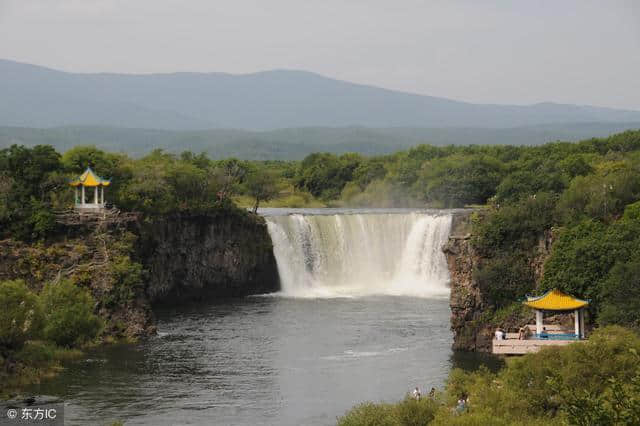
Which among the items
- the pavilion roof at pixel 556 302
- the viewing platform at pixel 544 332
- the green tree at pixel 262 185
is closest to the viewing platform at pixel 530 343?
the viewing platform at pixel 544 332

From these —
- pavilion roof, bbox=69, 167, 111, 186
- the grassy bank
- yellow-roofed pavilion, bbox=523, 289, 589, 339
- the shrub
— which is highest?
pavilion roof, bbox=69, 167, 111, 186

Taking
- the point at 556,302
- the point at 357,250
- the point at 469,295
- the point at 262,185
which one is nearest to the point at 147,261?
the point at 357,250

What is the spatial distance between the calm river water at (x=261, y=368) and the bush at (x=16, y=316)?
7.10ft

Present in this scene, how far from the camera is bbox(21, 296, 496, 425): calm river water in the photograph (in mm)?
41094

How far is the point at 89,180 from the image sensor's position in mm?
62656

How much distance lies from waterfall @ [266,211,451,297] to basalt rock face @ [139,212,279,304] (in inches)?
56.5

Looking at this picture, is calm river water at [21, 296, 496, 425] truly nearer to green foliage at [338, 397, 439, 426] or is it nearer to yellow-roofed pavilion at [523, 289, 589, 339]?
yellow-roofed pavilion at [523, 289, 589, 339]

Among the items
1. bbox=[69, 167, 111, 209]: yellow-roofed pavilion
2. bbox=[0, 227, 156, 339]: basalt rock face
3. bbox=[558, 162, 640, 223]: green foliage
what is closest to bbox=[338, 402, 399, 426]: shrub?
bbox=[558, 162, 640, 223]: green foliage

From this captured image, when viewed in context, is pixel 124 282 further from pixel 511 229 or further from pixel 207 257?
pixel 511 229

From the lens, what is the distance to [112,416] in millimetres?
39969

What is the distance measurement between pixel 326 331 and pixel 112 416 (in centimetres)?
1789

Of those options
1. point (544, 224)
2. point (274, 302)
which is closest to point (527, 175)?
point (274, 302)

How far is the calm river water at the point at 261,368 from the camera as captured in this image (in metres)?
41.1

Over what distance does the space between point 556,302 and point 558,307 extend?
12.9 inches
